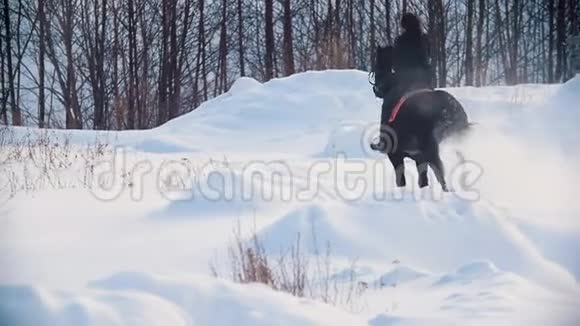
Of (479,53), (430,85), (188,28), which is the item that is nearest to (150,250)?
(430,85)

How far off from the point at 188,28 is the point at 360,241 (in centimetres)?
1916

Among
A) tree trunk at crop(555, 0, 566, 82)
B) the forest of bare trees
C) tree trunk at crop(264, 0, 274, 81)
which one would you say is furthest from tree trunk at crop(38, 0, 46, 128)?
tree trunk at crop(555, 0, 566, 82)

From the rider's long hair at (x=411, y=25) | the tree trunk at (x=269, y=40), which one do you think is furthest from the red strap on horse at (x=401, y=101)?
the tree trunk at (x=269, y=40)

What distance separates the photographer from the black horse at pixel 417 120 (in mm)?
4922

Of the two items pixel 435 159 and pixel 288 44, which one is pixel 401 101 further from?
pixel 288 44

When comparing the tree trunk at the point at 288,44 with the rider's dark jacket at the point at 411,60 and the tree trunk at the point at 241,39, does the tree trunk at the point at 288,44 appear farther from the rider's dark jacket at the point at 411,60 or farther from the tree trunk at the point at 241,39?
the rider's dark jacket at the point at 411,60

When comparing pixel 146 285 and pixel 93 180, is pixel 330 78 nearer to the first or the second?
pixel 93 180

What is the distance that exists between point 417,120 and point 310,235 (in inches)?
58.9

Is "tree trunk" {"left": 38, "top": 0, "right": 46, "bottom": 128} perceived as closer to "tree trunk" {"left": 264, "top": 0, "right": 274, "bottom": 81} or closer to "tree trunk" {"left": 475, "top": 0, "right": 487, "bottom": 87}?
"tree trunk" {"left": 264, "top": 0, "right": 274, "bottom": 81}

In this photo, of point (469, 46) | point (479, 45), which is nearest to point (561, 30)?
point (479, 45)

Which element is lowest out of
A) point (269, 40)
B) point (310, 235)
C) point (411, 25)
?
point (310, 235)

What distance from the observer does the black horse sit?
4922 millimetres

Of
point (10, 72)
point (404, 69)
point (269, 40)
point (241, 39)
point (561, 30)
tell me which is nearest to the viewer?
point (404, 69)

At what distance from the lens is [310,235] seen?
13.4ft
